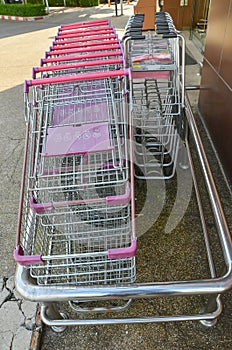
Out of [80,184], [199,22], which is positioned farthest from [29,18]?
[80,184]

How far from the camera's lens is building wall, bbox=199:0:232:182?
8.48 ft

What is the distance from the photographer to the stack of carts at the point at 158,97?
7.79 feet

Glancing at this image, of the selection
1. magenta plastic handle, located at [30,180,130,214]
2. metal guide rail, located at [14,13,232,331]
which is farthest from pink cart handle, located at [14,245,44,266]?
magenta plastic handle, located at [30,180,130,214]

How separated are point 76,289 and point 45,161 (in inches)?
30.5

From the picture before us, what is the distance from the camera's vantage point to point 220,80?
280 cm

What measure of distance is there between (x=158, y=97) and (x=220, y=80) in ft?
2.19

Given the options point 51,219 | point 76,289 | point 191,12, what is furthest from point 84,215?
point 191,12

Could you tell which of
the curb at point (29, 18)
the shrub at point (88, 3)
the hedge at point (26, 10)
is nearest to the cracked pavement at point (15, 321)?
the curb at point (29, 18)

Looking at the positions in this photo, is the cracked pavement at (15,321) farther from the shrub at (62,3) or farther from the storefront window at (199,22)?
the shrub at (62,3)

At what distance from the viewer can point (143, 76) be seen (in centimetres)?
249

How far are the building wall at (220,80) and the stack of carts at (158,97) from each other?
450 millimetres

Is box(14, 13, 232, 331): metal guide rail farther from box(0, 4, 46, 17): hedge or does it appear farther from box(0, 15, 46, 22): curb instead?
box(0, 4, 46, 17): hedge

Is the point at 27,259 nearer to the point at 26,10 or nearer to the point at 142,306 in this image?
the point at 142,306

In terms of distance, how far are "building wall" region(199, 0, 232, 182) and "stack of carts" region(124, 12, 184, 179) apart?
0.45 m
